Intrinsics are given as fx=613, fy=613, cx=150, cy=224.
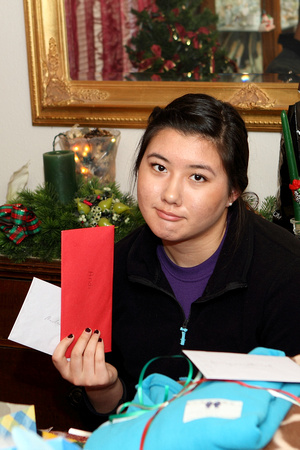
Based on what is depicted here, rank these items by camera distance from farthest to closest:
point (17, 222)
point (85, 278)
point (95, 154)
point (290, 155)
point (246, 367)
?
point (95, 154) < point (17, 222) < point (290, 155) < point (85, 278) < point (246, 367)

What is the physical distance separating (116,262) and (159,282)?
15 cm

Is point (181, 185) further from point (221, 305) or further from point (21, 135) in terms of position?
point (21, 135)

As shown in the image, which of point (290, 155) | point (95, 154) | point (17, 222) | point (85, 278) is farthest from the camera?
point (95, 154)

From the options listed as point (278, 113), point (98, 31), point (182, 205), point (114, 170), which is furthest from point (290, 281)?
point (98, 31)

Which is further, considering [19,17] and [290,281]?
[19,17]

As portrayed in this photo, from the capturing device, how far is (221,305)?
4.32ft

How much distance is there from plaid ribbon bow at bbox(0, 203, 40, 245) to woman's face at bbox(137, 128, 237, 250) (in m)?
0.72

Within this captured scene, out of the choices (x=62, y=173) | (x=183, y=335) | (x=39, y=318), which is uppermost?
(x=62, y=173)

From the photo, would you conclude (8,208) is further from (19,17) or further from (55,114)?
(19,17)

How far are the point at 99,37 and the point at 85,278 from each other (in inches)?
53.4

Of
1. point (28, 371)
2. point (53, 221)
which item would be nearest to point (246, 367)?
point (53, 221)

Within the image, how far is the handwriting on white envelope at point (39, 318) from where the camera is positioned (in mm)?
1149

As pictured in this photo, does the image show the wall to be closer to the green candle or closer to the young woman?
the green candle

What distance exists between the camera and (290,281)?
127 cm
